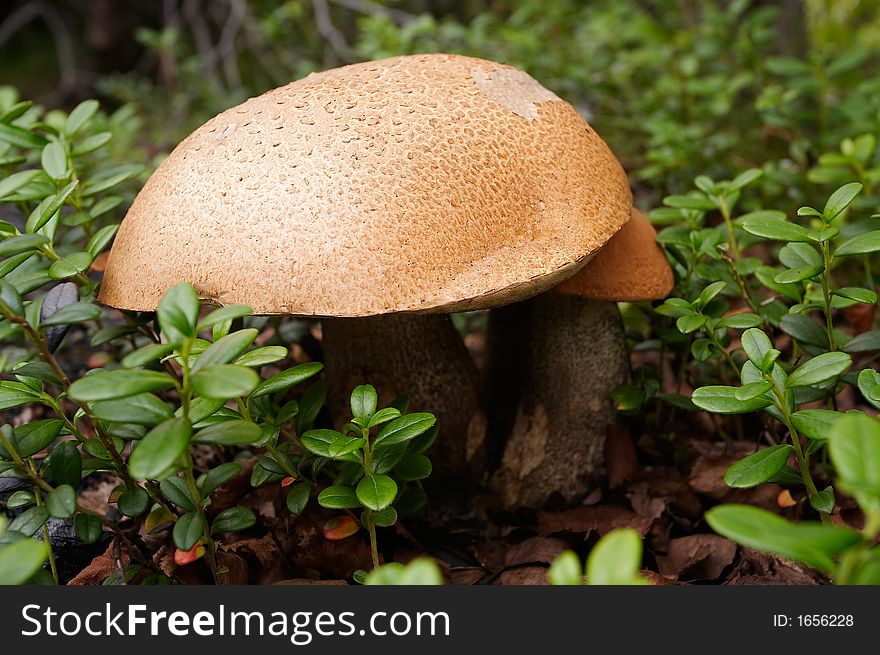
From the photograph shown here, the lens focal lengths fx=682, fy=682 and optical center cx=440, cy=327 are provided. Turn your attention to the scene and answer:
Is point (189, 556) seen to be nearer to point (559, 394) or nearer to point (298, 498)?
point (298, 498)

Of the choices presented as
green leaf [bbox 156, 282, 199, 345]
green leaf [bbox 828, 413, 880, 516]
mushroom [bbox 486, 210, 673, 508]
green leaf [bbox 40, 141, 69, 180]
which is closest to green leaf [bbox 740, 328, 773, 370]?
green leaf [bbox 828, 413, 880, 516]

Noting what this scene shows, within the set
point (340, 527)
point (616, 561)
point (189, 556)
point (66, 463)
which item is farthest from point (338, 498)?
point (616, 561)

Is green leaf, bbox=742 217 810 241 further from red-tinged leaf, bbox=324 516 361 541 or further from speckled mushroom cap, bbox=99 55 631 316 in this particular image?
red-tinged leaf, bbox=324 516 361 541

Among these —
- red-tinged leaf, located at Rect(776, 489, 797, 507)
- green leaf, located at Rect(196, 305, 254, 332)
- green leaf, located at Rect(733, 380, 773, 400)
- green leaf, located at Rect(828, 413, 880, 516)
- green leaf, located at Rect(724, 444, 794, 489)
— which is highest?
green leaf, located at Rect(196, 305, 254, 332)

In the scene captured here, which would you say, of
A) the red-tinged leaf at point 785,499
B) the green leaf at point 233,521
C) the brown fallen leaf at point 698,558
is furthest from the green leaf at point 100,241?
the red-tinged leaf at point 785,499

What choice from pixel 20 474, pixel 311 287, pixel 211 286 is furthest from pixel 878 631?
pixel 20 474

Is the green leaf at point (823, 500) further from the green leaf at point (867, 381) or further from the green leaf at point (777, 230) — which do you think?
the green leaf at point (777, 230)
